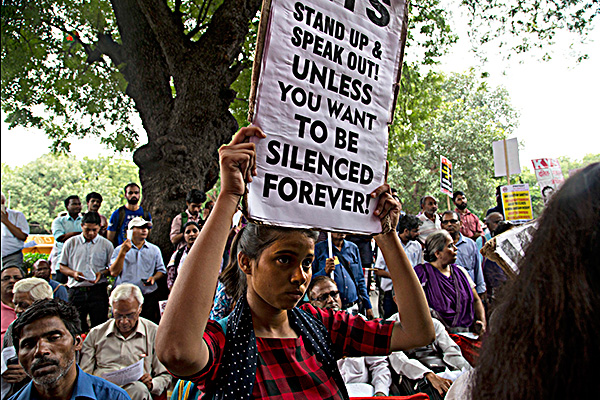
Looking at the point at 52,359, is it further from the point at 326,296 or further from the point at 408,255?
the point at 408,255

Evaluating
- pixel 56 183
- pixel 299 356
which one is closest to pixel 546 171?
pixel 299 356

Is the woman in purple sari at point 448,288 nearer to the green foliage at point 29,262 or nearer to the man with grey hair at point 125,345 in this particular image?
the man with grey hair at point 125,345

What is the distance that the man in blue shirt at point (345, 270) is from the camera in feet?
16.8

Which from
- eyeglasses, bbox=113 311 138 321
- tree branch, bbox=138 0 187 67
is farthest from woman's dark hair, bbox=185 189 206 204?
eyeglasses, bbox=113 311 138 321

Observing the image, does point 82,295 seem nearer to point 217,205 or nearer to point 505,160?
point 217,205

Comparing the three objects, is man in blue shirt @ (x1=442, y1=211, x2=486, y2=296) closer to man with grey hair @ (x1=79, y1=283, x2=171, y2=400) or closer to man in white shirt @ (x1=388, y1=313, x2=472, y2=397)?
man in white shirt @ (x1=388, y1=313, x2=472, y2=397)

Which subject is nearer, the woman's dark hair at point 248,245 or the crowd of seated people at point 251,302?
the crowd of seated people at point 251,302

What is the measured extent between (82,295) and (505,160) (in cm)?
736

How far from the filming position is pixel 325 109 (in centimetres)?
177

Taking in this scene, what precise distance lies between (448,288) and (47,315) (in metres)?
3.74

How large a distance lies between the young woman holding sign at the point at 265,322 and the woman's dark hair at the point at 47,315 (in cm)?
187

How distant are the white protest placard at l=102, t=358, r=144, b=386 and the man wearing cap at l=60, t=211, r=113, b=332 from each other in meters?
2.07

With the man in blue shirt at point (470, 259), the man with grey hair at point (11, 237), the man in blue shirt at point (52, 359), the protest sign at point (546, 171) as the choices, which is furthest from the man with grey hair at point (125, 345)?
the protest sign at point (546, 171)

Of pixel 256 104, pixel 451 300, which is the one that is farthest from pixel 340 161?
pixel 451 300
